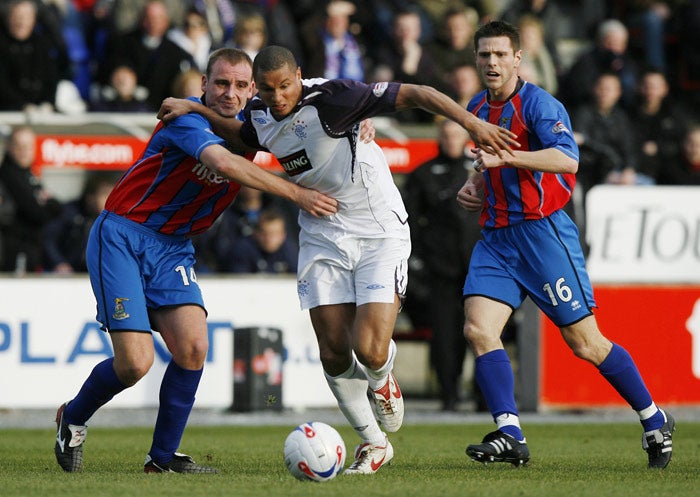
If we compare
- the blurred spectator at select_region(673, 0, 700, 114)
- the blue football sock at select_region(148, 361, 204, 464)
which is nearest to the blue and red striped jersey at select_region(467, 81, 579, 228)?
the blue football sock at select_region(148, 361, 204, 464)

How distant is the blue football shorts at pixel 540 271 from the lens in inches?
334

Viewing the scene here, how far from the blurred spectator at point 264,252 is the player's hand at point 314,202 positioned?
21.5 ft

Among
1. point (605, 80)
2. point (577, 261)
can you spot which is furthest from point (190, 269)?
point (605, 80)

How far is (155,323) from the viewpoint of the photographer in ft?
27.6

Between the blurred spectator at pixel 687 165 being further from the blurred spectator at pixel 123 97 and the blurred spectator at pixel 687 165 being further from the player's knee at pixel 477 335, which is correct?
the player's knee at pixel 477 335

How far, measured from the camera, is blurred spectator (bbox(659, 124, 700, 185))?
15.7m

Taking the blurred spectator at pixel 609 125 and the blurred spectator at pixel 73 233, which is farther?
the blurred spectator at pixel 609 125

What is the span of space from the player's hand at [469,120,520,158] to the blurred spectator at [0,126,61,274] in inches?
294

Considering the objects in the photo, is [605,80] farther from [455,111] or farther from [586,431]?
[455,111]

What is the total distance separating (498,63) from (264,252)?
645 cm

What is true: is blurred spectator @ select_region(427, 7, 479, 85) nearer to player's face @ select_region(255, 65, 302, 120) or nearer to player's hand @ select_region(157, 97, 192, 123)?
player's hand @ select_region(157, 97, 192, 123)

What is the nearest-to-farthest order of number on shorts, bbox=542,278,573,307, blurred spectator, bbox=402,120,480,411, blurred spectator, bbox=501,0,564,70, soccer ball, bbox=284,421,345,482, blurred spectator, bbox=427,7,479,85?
soccer ball, bbox=284,421,345,482 < number on shorts, bbox=542,278,573,307 < blurred spectator, bbox=402,120,480,411 < blurred spectator, bbox=427,7,479,85 < blurred spectator, bbox=501,0,564,70

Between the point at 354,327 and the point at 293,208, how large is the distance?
8.03 metres

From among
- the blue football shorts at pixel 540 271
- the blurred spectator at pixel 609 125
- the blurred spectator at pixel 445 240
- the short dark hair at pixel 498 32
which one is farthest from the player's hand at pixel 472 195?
the blurred spectator at pixel 609 125
